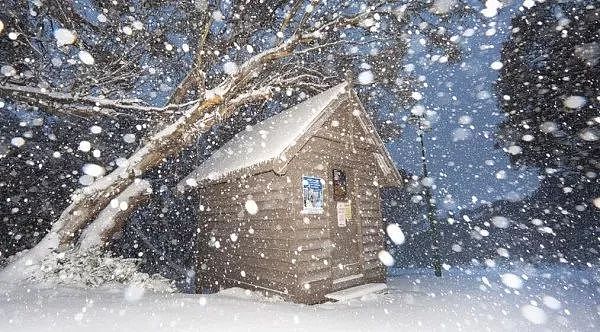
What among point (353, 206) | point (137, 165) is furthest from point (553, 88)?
point (137, 165)

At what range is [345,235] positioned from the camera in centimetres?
906

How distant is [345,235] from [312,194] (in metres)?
2.00

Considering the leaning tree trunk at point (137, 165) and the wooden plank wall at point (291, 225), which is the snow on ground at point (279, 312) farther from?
the leaning tree trunk at point (137, 165)

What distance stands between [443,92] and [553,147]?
12031cm

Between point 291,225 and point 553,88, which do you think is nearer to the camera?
point 291,225

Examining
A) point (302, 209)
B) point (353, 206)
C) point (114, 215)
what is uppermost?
point (114, 215)

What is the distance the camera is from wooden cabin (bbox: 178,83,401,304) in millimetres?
7164

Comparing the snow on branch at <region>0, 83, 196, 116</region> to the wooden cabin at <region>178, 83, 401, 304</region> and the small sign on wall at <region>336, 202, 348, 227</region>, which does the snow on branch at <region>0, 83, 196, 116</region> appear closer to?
the wooden cabin at <region>178, 83, 401, 304</region>

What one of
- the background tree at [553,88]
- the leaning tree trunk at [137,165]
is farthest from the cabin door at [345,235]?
the background tree at [553,88]

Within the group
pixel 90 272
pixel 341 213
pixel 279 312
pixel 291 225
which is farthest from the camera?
pixel 341 213

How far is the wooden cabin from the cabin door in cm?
3

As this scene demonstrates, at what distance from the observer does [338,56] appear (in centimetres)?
1381

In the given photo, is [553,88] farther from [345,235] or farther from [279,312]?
[279,312]

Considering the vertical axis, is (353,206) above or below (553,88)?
below
